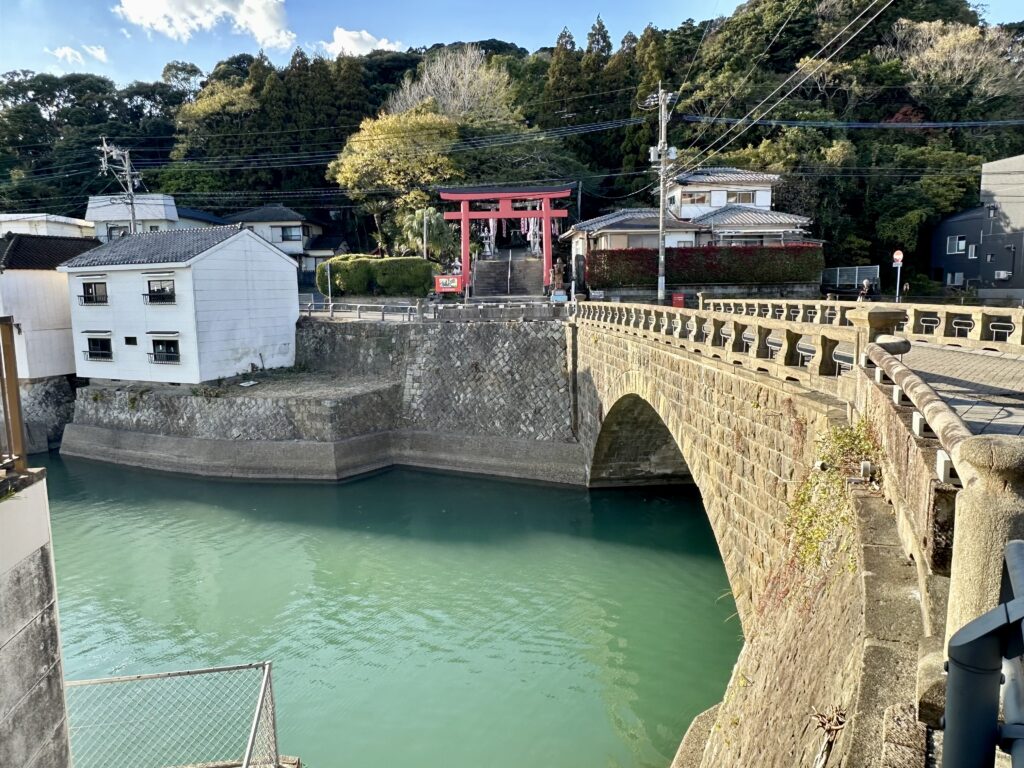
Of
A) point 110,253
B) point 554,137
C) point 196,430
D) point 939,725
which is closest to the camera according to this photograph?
point 939,725

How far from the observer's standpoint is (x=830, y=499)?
5.01m

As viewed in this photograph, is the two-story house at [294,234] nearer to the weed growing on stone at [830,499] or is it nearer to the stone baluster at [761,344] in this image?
the stone baluster at [761,344]

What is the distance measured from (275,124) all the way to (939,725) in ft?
162

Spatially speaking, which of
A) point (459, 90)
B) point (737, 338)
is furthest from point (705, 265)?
point (459, 90)

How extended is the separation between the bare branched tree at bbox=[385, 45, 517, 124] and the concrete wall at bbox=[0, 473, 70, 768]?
139 feet

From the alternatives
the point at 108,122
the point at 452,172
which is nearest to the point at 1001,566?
the point at 452,172

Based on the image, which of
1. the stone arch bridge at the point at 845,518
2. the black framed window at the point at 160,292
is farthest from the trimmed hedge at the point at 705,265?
the stone arch bridge at the point at 845,518

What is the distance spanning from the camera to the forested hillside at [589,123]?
115 feet

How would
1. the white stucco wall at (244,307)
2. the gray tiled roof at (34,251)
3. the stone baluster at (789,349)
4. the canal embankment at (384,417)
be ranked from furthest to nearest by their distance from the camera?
1. the gray tiled roof at (34,251)
2. the white stucco wall at (244,307)
3. the canal embankment at (384,417)
4. the stone baluster at (789,349)

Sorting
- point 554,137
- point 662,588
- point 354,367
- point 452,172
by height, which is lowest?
point 662,588

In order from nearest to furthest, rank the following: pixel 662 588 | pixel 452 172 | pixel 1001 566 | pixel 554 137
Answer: pixel 1001 566, pixel 662 588, pixel 452 172, pixel 554 137

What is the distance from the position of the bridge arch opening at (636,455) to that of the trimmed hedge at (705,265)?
513 inches

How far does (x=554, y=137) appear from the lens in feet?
139

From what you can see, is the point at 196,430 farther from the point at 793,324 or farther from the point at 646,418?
the point at 793,324
